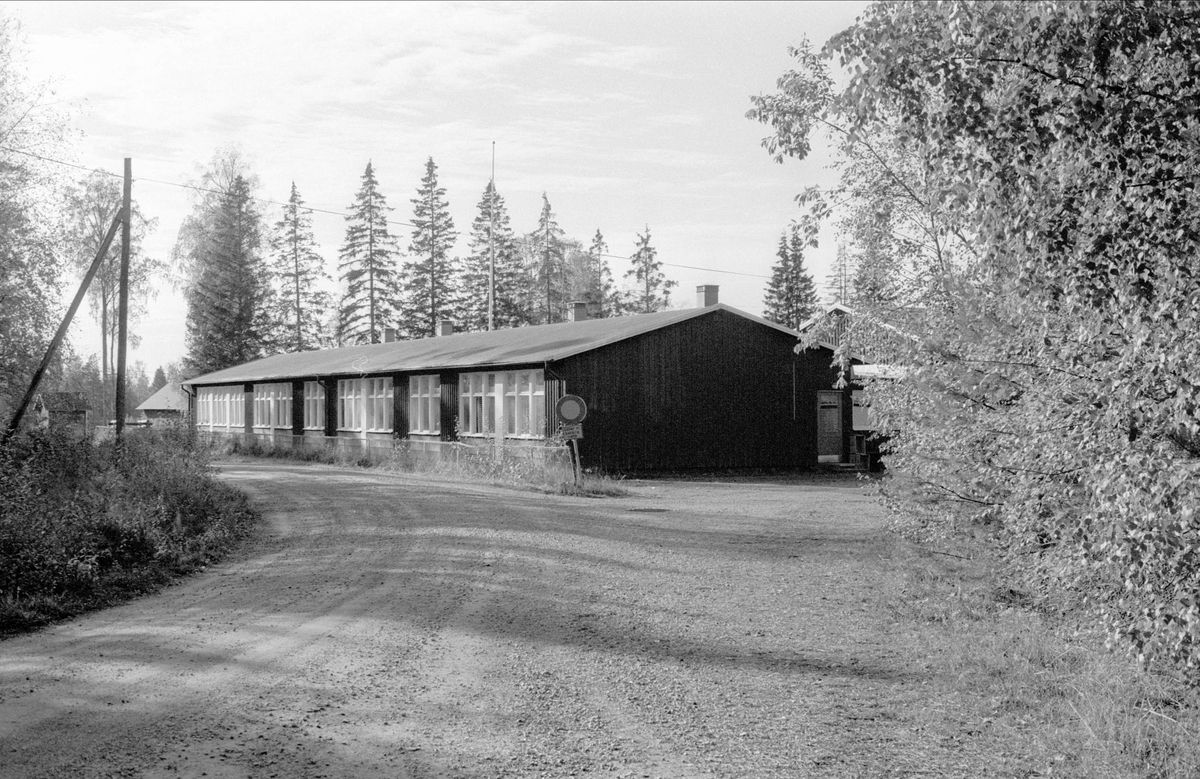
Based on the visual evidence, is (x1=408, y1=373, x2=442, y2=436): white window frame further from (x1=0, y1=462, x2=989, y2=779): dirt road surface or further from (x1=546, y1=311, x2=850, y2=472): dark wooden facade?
(x1=0, y1=462, x2=989, y2=779): dirt road surface

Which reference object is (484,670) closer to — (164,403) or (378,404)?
(378,404)

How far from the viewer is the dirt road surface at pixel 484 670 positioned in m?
5.27

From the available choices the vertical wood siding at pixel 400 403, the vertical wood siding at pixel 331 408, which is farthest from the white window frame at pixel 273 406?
the vertical wood siding at pixel 400 403

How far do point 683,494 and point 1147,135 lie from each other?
1814 cm

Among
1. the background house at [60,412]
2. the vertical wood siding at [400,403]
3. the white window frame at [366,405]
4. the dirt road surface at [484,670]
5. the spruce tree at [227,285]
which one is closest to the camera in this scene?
the dirt road surface at [484,670]

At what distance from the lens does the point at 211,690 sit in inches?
251

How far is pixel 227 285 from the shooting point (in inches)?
2306

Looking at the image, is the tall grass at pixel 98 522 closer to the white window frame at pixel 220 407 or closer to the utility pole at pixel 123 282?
the utility pole at pixel 123 282

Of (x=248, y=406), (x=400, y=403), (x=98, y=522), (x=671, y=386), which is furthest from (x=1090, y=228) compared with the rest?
(x=248, y=406)

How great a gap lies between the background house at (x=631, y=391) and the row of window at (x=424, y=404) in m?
0.05

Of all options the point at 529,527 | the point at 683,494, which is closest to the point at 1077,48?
the point at 529,527

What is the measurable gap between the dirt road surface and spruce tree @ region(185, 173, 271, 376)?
48.1 meters

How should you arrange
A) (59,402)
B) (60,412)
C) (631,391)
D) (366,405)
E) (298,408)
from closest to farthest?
(60,412) < (59,402) < (631,391) < (366,405) < (298,408)

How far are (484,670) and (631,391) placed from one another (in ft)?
68.1
